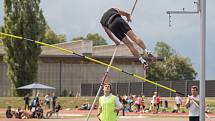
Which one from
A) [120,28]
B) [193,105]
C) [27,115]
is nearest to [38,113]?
[27,115]

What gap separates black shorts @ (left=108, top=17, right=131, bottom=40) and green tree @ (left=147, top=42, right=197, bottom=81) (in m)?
77.4

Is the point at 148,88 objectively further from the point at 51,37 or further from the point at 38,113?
the point at 51,37

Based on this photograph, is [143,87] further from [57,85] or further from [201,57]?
[201,57]

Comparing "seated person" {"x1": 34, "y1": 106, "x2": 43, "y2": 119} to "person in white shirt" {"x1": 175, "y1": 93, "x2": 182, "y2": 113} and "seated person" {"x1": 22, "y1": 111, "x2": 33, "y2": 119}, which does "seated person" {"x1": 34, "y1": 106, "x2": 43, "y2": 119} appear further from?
"person in white shirt" {"x1": 175, "y1": 93, "x2": 182, "y2": 113}

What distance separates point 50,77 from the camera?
6775 centimetres

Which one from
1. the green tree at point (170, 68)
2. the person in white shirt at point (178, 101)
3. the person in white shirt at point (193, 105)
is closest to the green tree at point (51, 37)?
the green tree at point (170, 68)

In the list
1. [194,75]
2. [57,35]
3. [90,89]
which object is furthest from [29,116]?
[194,75]

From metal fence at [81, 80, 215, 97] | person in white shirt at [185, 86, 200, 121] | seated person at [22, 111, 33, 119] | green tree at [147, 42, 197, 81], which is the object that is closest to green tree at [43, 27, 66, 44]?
green tree at [147, 42, 197, 81]

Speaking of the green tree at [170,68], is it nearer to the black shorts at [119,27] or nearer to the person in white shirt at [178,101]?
the person in white shirt at [178,101]

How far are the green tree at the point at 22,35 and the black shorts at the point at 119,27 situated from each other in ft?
144

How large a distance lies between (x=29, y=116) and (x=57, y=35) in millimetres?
66329

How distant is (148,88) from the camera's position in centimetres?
5531

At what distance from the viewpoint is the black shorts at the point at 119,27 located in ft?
35.3

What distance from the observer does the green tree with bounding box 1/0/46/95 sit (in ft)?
180
